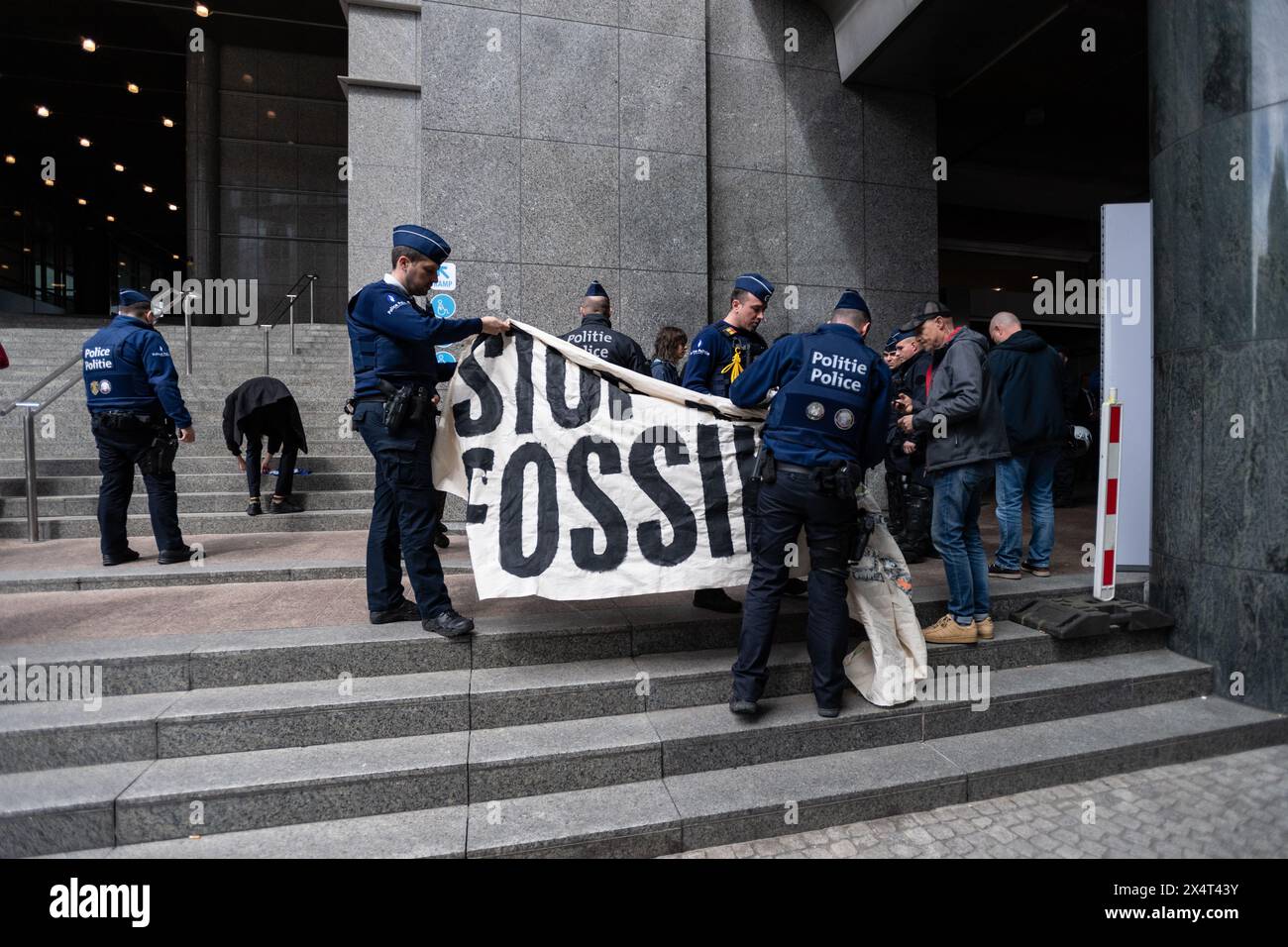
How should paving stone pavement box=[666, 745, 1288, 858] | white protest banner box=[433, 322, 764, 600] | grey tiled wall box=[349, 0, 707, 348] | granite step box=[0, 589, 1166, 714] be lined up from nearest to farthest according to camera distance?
paving stone pavement box=[666, 745, 1288, 858]
granite step box=[0, 589, 1166, 714]
white protest banner box=[433, 322, 764, 600]
grey tiled wall box=[349, 0, 707, 348]

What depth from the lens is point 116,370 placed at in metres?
5.17

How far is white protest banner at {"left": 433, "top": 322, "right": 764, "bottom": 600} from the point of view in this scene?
374cm

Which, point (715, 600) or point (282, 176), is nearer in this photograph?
point (715, 600)

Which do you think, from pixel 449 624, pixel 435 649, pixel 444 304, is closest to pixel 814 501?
pixel 449 624

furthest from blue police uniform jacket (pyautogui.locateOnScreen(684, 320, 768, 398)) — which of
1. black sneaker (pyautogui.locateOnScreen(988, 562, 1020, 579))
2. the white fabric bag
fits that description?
black sneaker (pyautogui.locateOnScreen(988, 562, 1020, 579))

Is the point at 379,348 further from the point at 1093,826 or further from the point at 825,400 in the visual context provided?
the point at 1093,826

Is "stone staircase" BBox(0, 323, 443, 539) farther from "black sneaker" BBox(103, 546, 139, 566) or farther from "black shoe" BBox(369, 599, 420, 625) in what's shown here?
"black shoe" BBox(369, 599, 420, 625)

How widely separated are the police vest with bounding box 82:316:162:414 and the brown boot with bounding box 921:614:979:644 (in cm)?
584

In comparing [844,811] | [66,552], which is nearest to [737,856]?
[844,811]

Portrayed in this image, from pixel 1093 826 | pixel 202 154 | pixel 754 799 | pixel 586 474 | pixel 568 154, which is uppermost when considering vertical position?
pixel 202 154

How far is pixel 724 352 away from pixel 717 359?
8cm

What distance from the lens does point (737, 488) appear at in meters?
3.98

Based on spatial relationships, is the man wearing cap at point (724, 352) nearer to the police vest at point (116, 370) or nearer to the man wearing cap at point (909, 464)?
the man wearing cap at point (909, 464)
